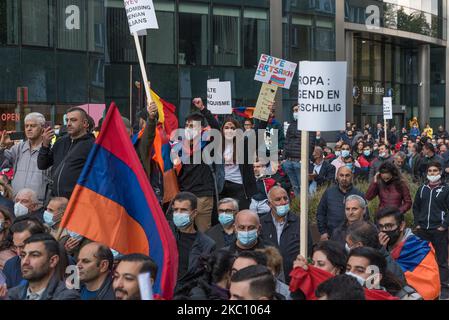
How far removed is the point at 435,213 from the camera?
12.4 meters

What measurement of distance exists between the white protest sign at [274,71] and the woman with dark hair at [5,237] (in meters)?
7.15

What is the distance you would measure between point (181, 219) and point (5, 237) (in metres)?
1.55

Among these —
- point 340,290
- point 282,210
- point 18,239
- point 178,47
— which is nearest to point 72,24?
point 178,47

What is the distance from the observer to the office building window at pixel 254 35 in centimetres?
3331

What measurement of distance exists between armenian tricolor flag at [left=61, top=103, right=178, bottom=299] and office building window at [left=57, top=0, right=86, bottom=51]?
19.7 m

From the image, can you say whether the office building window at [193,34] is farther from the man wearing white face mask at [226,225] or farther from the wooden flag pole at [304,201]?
the wooden flag pole at [304,201]

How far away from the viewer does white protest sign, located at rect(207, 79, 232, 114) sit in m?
14.6

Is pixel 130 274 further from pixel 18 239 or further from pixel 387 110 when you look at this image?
pixel 387 110

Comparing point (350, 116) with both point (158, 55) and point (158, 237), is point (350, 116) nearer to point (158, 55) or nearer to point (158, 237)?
point (158, 55)

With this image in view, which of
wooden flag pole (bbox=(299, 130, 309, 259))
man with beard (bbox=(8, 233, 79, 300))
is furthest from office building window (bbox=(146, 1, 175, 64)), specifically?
man with beard (bbox=(8, 233, 79, 300))

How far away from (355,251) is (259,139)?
6.96 metres

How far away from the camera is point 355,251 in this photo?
6.24 meters

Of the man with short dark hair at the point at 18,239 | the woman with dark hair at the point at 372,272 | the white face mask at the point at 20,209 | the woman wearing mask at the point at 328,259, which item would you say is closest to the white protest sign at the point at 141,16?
the white face mask at the point at 20,209
